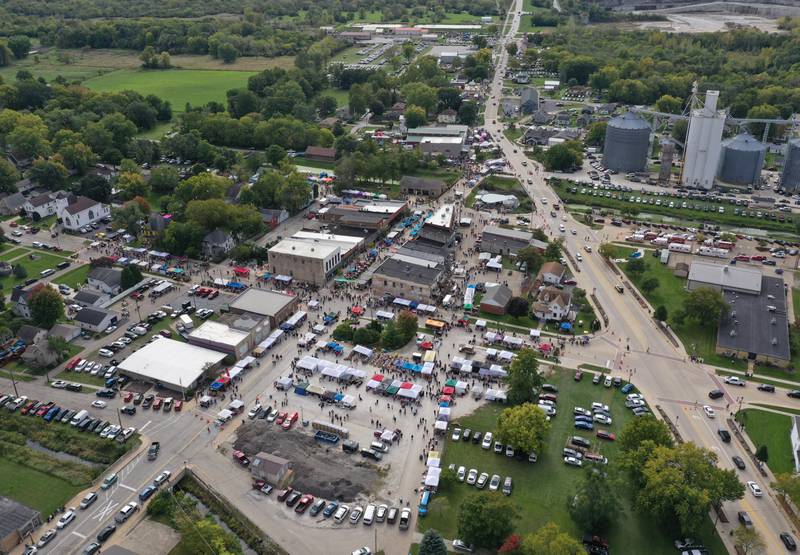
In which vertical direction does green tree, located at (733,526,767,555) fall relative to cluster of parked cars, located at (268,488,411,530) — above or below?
above

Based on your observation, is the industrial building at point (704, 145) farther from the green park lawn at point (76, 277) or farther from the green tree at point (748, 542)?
the green park lawn at point (76, 277)

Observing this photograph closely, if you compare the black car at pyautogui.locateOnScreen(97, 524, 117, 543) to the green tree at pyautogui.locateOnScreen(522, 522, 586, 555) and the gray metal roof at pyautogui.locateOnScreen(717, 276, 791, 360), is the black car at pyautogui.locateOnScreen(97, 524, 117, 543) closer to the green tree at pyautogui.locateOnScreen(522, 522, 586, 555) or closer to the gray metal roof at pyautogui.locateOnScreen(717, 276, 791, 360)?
the green tree at pyautogui.locateOnScreen(522, 522, 586, 555)

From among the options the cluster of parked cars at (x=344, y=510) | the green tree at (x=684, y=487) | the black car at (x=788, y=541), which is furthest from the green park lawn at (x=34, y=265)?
the black car at (x=788, y=541)

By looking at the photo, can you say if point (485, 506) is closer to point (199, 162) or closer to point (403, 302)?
point (403, 302)

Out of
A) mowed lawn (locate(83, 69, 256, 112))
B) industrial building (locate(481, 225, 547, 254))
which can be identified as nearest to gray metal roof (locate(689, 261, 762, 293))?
industrial building (locate(481, 225, 547, 254))

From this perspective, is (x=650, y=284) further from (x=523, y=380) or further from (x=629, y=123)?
(x=629, y=123)

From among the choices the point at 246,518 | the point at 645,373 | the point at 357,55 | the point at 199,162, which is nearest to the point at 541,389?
the point at 645,373
